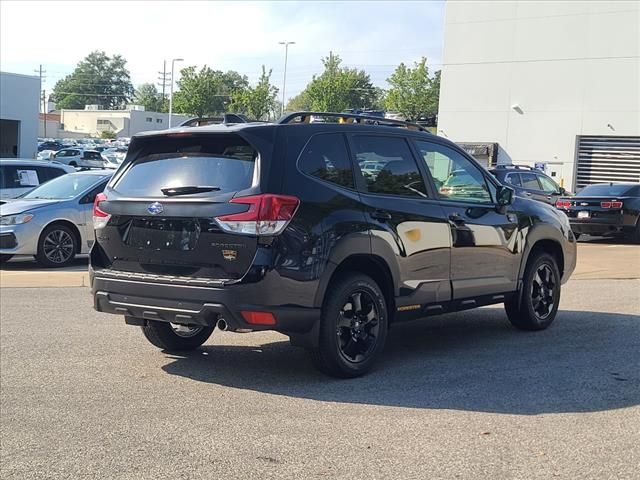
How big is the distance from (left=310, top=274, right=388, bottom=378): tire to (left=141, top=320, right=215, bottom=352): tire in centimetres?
137

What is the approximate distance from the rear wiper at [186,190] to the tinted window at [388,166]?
124 centimetres

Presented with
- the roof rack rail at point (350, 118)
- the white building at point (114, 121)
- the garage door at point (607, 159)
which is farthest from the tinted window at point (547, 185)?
the white building at point (114, 121)

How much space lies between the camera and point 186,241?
568 centimetres

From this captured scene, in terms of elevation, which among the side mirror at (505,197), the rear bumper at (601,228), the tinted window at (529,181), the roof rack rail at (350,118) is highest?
the roof rack rail at (350,118)

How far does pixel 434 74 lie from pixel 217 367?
215 ft

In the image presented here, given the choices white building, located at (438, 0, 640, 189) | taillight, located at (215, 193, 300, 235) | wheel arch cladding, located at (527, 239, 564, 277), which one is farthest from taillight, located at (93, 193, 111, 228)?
white building, located at (438, 0, 640, 189)

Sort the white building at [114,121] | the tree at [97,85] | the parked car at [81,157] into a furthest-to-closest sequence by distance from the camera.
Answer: the tree at [97,85] < the white building at [114,121] < the parked car at [81,157]

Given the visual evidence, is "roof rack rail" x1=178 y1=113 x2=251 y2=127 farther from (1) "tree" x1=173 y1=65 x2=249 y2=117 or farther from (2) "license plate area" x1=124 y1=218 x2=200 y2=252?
(1) "tree" x1=173 y1=65 x2=249 y2=117

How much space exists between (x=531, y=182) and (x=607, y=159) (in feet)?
50.0

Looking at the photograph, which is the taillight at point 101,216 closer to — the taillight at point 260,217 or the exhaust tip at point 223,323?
the taillight at point 260,217

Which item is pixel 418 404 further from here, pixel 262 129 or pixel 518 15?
pixel 518 15

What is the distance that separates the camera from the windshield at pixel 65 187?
44.3 ft

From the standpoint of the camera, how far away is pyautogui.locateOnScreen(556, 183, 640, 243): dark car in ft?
60.0

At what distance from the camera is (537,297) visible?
8086 millimetres
